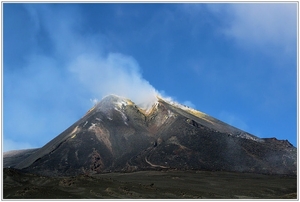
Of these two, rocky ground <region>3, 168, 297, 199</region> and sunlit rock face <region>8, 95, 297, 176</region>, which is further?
sunlit rock face <region>8, 95, 297, 176</region>

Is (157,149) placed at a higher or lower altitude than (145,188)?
higher

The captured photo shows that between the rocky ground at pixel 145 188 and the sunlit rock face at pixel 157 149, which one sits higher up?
the sunlit rock face at pixel 157 149

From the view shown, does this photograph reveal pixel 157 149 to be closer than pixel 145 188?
No

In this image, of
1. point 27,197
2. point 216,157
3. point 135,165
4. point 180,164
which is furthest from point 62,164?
point 27,197

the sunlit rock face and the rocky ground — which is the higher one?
the sunlit rock face

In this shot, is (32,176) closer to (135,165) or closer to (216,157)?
(135,165)
